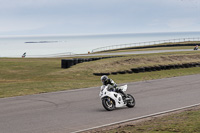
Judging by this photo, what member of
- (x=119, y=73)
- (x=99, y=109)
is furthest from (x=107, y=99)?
(x=119, y=73)

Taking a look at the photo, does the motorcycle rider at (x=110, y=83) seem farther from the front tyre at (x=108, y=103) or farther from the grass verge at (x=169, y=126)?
the grass verge at (x=169, y=126)

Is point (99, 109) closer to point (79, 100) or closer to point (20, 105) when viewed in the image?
point (79, 100)

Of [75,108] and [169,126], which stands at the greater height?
[75,108]

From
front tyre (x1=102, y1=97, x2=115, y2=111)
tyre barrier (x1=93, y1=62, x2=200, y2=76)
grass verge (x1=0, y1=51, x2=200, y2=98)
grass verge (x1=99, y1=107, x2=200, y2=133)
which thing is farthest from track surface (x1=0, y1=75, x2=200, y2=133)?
tyre barrier (x1=93, y1=62, x2=200, y2=76)

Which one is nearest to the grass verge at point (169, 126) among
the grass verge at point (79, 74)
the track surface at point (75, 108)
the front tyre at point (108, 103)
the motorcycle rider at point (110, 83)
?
the track surface at point (75, 108)

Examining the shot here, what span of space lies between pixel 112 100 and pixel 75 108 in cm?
166

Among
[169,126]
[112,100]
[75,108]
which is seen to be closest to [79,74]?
[75,108]

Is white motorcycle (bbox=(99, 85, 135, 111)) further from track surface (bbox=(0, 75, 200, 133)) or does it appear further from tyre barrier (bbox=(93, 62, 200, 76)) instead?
tyre barrier (bbox=(93, 62, 200, 76))

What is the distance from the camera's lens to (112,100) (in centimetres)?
1389

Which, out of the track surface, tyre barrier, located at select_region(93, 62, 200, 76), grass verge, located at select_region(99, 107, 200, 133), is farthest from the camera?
tyre barrier, located at select_region(93, 62, 200, 76)

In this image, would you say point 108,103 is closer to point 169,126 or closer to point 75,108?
point 75,108

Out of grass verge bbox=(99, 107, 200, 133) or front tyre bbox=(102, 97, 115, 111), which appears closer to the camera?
grass verge bbox=(99, 107, 200, 133)

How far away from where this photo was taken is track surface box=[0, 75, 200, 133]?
11.2 metres

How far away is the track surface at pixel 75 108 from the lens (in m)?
11.2
